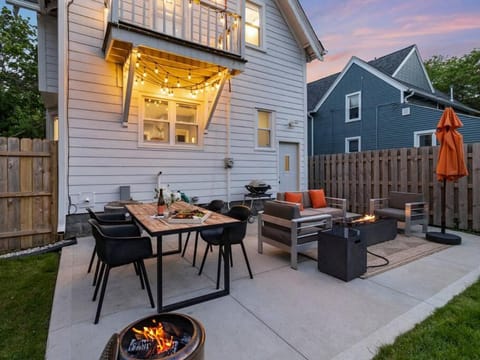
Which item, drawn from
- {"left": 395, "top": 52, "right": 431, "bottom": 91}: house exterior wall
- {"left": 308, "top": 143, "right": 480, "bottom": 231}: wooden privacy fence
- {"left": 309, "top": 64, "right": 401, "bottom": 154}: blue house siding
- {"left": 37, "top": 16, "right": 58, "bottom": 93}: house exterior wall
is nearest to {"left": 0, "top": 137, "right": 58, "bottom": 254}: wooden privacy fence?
{"left": 37, "top": 16, "right": 58, "bottom": 93}: house exterior wall

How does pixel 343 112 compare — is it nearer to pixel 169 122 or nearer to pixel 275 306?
pixel 169 122

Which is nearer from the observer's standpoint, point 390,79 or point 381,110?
point 390,79

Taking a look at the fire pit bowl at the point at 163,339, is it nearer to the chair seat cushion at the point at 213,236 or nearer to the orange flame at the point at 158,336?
the orange flame at the point at 158,336

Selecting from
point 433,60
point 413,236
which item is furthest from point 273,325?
point 433,60

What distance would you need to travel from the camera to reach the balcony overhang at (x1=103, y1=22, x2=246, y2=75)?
167 inches

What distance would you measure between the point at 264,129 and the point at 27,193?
5.84m

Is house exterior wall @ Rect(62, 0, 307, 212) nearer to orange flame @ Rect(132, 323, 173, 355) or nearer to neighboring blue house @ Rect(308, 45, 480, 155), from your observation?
orange flame @ Rect(132, 323, 173, 355)

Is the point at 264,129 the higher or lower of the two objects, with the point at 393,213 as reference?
higher

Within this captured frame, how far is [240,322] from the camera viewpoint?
7.42 feet

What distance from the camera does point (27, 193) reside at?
4.44 metres

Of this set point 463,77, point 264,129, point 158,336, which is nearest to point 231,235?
point 158,336

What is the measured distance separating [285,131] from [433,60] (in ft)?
70.8

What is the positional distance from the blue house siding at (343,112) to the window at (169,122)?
31.5 feet

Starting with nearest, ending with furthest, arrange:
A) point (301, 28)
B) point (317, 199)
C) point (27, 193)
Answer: point (27, 193) < point (317, 199) < point (301, 28)
